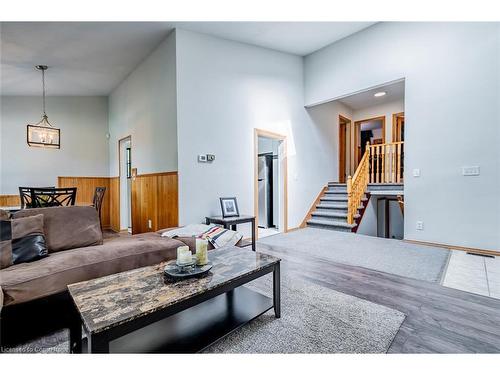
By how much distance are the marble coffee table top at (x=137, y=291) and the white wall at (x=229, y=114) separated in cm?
210

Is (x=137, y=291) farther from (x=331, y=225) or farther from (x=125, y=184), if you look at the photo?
(x=125, y=184)

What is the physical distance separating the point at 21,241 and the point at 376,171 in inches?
256

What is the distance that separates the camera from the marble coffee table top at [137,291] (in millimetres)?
1158

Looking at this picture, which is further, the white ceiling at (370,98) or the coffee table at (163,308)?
the white ceiling at (370,98)

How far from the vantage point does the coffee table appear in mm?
1151

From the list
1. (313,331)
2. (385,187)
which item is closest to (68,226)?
(313,331)

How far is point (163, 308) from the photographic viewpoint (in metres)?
1.24

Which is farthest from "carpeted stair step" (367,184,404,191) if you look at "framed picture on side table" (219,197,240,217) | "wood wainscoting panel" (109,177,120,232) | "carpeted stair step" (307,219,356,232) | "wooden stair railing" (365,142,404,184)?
"wood wainscoting panel" (109,177,120,232)

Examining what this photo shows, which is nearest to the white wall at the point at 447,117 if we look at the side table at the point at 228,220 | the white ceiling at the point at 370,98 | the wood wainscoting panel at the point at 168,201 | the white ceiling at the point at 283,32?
the white ceiling at the point at 283,32

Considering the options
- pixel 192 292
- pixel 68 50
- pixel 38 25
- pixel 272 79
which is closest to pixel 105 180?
pixel 68 50

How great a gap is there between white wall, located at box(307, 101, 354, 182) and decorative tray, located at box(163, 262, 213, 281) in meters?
4.74

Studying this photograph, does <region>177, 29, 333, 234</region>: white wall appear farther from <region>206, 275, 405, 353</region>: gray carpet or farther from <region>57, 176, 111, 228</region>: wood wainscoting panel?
<region>57, 176, 111, 228</region>: wood wainscoting panel

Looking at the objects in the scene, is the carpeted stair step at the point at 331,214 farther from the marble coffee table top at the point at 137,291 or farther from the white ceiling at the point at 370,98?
the marble coffee table top at the point at 137,291
